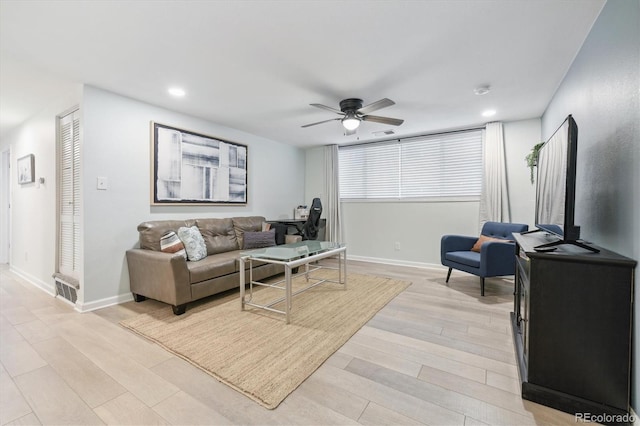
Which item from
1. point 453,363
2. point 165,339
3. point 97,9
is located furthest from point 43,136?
point 453,363

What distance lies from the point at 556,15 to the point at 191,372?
329 cm

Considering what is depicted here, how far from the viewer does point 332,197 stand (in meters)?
5.57

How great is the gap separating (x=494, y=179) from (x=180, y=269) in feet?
14.0

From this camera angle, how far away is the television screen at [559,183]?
1537 mm

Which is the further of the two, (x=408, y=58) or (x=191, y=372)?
(x=408, y=58)

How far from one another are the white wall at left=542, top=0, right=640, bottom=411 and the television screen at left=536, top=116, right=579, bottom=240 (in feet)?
0.68

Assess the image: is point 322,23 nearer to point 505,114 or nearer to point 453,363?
point 453,363

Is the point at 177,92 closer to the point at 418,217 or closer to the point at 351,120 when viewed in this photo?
the point at 351,120

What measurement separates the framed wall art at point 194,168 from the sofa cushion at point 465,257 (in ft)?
10.5

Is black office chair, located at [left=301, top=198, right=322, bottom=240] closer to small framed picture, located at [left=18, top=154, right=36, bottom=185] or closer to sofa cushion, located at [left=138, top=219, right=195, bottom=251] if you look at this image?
sofa cushion, located at [left=138, top=219, right=195, bottom=251]

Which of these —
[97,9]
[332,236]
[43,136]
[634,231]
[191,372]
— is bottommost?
[191,372]

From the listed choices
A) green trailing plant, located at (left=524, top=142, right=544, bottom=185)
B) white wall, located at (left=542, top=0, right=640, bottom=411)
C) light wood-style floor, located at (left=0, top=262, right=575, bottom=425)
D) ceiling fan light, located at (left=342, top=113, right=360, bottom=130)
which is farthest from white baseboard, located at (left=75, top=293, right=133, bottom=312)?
green trailing plant, located at (left=524, top=142, right=544, bottom=185)

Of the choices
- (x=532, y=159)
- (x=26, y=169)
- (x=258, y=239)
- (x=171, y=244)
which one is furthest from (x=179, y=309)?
(x=532, y=159)

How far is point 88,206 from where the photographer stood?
2.83m
